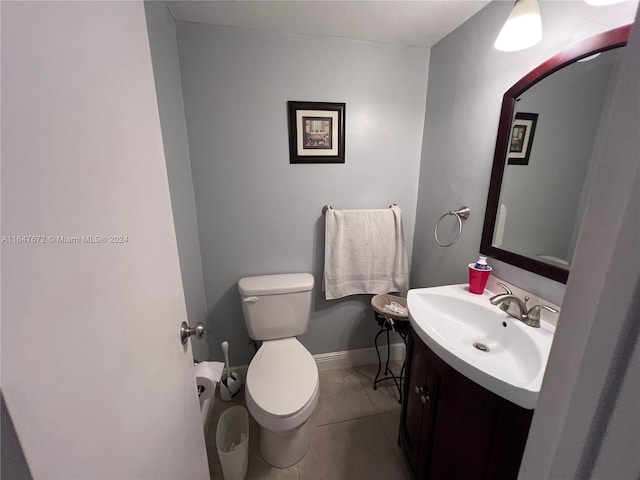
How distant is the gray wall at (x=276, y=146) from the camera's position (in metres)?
1.36

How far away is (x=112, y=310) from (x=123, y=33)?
0.56 m

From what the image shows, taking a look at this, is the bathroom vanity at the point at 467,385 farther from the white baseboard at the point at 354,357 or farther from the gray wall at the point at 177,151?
the gray wall at the point at 177,151

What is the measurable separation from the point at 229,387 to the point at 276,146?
159 cm

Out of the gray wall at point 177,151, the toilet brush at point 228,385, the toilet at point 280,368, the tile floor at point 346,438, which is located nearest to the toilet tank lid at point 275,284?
the toilet at point 280,368

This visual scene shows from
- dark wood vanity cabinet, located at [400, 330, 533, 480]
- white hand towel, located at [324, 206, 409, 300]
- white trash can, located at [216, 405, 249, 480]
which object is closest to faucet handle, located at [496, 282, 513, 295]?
dark wood vanity cabinet, located at [400, 330, 533, 480]

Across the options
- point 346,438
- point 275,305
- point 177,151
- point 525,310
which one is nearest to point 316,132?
point 177,151

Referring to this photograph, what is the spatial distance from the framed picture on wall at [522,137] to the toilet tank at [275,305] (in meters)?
1.23

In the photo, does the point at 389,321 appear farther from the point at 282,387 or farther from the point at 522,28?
the point at 522,28

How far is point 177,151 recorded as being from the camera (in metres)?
1.24

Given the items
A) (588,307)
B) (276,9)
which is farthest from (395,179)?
(588,307)

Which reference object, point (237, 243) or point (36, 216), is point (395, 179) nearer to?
point (237, 243)

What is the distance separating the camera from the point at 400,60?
1.49 meters

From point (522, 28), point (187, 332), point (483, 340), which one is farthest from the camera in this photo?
point (483, 340)

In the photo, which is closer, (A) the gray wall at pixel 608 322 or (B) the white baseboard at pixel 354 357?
(A) the gray wall at pixel 608 322
